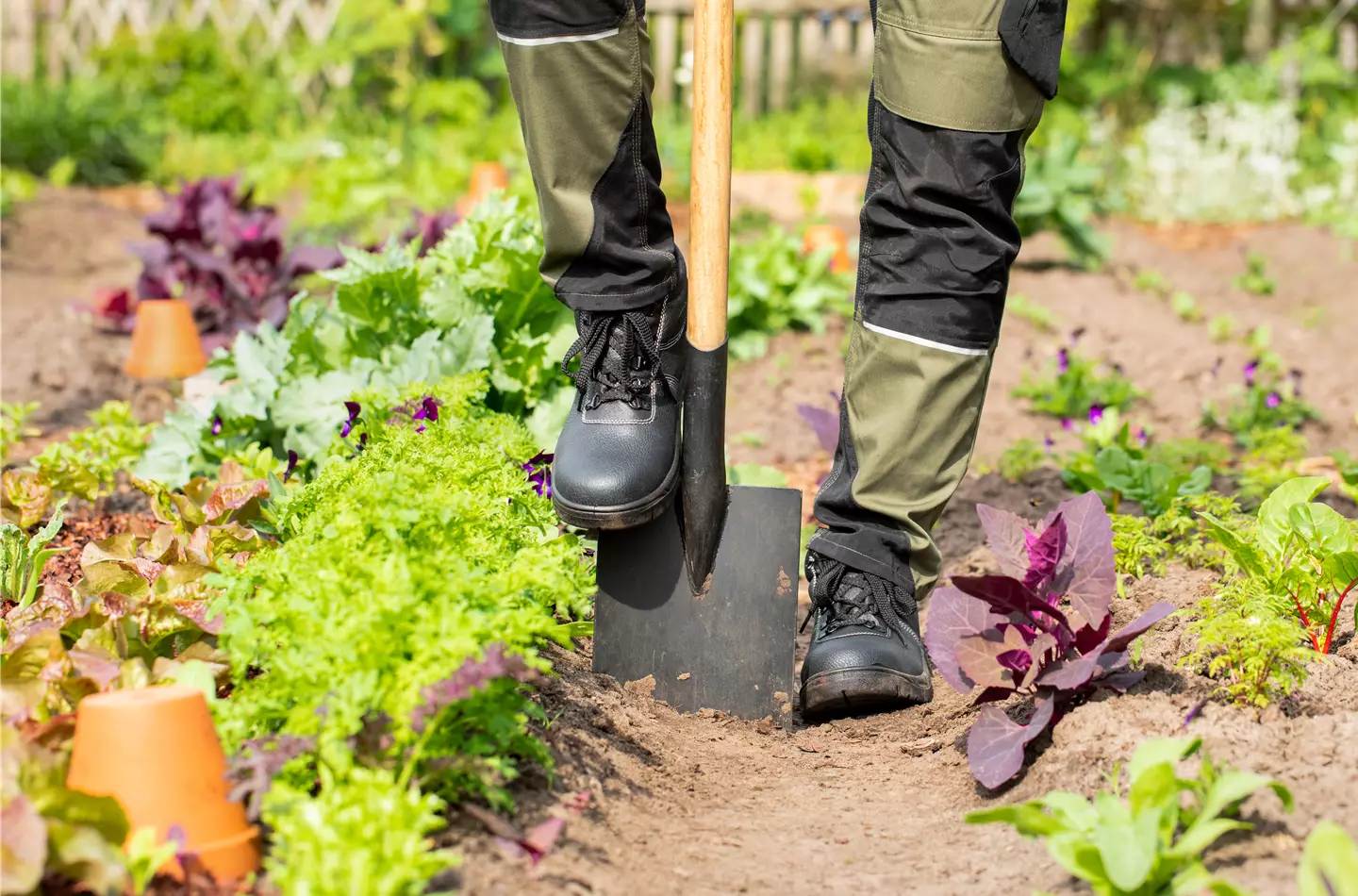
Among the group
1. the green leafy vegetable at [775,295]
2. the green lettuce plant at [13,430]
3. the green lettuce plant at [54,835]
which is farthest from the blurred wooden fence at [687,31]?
the green lettuce plant at [54,835]

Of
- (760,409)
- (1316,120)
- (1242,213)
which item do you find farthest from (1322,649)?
(1316,120)

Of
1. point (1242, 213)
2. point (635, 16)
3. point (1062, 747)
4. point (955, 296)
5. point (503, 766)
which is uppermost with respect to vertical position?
point (635, 16)

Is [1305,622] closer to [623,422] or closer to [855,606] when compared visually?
[855,606]

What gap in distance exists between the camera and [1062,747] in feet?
A: 5.27

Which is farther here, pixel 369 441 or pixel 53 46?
pixel 53 46

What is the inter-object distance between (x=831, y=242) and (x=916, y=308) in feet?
10.3

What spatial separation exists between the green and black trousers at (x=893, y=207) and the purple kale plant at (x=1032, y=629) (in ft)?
1.16

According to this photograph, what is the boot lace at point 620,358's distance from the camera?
6.81ft

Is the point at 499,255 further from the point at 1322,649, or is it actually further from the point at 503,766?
the point at 1322,649

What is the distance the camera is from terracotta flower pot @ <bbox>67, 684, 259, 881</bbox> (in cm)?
124

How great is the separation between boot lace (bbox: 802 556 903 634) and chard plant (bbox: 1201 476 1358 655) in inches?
20.8

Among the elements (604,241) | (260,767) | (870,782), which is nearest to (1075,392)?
(604,241)

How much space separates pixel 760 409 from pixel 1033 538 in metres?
2.27

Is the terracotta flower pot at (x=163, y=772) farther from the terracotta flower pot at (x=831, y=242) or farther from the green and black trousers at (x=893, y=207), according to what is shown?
the terracotta flower pot at (x=831, y=242)
